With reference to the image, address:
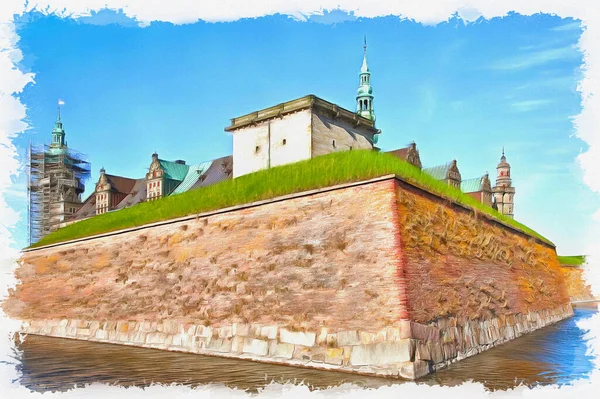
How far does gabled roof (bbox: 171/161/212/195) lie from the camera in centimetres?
5112

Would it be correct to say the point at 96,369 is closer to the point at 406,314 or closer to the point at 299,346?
the point at 299,346

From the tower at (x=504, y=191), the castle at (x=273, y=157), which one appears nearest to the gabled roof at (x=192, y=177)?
the castle at (x=273, y=157)

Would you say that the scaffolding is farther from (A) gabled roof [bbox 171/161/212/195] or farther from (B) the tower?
(B) the tower

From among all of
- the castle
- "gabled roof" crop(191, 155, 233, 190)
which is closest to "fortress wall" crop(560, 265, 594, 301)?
the castle

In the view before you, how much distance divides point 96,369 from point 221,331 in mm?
3416

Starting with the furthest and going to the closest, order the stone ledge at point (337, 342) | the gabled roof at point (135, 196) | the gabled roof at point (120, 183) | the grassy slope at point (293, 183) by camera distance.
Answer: the gabled roof at point (120, 183) → the gabled roof at point (135, 196) → the grassy slope at point (293, 183) → the stone ledge at point (337, 342)

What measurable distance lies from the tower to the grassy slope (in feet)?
197

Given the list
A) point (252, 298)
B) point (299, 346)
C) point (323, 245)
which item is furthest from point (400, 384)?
point (252, 298)

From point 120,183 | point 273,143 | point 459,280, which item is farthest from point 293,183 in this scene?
point 120,183

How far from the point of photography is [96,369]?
1205cm

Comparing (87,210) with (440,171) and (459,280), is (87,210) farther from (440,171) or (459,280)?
(459,280)

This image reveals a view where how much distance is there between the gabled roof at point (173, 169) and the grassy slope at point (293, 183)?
1274 inches

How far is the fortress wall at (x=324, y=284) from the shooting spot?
36.6 ft

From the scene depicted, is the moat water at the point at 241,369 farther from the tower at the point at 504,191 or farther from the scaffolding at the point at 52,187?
the tower at the point at 504,191
